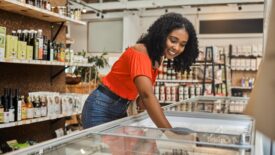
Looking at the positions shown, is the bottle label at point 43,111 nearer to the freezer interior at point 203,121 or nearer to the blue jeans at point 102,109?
the blue jeans at point 102,109

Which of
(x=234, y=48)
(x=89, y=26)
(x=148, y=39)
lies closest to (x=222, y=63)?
(x=234, y=48)

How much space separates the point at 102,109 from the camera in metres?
2.13

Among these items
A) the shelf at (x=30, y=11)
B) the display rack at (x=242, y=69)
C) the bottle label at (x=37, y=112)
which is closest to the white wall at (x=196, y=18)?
the display rack at (x=242, y=69)

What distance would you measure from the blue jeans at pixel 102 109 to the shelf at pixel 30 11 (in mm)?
1365

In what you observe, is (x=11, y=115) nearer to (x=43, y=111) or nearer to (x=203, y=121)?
(x=43, y=111)

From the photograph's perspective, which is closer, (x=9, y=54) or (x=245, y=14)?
(x=9, y=54)

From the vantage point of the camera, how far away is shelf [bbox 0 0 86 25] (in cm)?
299

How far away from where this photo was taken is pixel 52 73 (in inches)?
165

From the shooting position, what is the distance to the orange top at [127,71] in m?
1.80

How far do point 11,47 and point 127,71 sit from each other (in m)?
1.44

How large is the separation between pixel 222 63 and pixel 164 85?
1.60 m

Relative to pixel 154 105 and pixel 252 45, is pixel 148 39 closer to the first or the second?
pixel 154 105

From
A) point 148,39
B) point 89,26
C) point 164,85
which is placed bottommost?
point 164,85

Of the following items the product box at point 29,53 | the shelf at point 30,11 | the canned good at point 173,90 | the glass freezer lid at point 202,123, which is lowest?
the canned good at point 173,90
